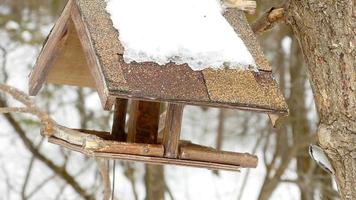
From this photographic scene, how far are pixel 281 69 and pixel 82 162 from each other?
4.94 feet

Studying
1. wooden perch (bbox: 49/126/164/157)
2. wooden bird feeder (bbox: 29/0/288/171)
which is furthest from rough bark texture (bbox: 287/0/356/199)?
wooden perch (bbox: 49/126/164/157)

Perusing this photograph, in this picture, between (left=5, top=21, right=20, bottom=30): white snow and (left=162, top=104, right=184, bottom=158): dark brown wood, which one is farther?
(left=5, top=21, right=20, bottom=30): white snow

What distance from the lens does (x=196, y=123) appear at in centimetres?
546

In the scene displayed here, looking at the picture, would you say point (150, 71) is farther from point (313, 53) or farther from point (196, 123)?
point (196, 123)

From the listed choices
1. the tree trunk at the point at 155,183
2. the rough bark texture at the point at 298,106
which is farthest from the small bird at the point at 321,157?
A: the rough bark texture at the point at 298,106

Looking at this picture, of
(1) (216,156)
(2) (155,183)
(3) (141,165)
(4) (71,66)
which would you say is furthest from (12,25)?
(1) (216,156)

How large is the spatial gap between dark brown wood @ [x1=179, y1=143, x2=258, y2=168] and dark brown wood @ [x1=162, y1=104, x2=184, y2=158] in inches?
0.9

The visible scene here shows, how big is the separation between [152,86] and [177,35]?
16 centimetres

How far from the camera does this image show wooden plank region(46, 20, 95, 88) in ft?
5.28

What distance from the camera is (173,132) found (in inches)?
54.2

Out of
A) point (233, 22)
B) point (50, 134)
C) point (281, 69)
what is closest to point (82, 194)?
point (281, 69)

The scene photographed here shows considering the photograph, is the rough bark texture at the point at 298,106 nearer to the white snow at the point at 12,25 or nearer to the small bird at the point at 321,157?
the white snow at the point at 12,25

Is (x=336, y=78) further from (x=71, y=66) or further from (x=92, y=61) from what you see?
(x=71, y=66)

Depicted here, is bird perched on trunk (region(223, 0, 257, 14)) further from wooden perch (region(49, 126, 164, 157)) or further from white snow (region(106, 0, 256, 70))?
wooden perch (region(49, 126, 164, 157))
